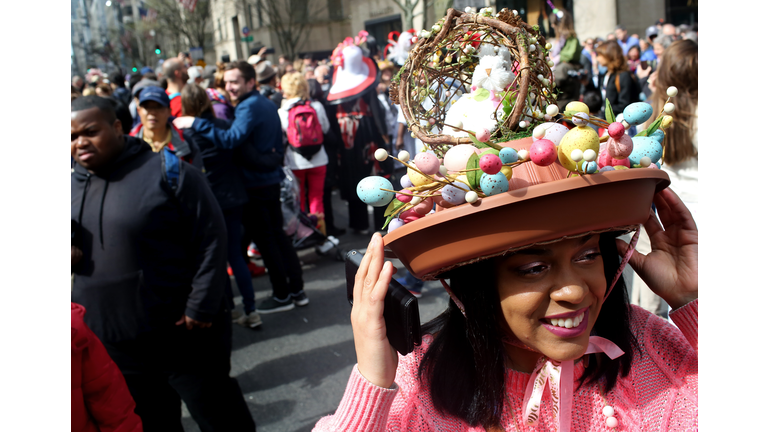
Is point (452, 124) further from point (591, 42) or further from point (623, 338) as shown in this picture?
point (591, 42)

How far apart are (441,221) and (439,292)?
4.14m

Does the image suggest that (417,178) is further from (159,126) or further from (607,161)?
(159,126)

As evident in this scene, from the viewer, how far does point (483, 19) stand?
1302mm

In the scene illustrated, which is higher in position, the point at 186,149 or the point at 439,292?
the point at 186,149

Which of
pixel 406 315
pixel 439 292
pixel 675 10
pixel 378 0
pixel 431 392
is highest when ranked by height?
pixel 378 0

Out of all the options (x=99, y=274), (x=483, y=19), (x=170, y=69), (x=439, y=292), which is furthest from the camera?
(x=170, y=69)

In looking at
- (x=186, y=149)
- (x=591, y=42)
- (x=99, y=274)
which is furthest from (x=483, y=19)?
(x=591, y=42)

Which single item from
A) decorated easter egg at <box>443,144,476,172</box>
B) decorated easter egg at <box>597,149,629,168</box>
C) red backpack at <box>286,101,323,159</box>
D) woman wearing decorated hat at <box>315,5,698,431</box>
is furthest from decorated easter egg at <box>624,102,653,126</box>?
red backpack at <box>286,101,323,159</box>

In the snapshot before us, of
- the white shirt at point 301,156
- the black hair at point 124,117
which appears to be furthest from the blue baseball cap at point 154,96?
the white shirt at point 301,156

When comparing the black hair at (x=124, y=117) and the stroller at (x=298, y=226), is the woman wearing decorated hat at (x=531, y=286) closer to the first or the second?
the black hair at (x=124, y=117)

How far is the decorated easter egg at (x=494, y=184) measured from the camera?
102 centimetres

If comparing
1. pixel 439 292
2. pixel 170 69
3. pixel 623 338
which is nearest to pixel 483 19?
pixel 623 338

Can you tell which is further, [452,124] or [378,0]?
[378,0]

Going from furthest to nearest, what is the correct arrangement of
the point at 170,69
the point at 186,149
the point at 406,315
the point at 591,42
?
the point at 591,42 → the point at 170,69 → the point at 186,149 → the point at 406,315
